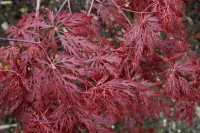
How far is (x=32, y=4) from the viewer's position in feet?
8.00

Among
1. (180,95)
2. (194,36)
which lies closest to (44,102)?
(180,95)

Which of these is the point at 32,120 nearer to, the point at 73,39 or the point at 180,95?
the point at 73,39

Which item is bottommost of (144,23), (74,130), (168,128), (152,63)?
(168,128)

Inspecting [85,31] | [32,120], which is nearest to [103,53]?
[85,31]

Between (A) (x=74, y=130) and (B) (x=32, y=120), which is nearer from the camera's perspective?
(B) (x=32, y=120)

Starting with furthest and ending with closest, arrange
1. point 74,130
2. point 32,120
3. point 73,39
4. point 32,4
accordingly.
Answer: point 32,4 → point 74,130 → point 32,120 → point 73,39

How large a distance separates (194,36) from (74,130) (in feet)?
6.65

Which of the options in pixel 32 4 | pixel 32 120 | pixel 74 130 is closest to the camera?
pixel 32 120

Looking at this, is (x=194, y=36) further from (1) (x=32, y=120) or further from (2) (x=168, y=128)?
(1) (x=32, y=120)

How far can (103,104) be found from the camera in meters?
0.89

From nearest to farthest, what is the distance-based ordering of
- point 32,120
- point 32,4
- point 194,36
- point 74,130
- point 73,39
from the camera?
point 73,39, point 32,120, point 74,130, point 32,4, point 194,36

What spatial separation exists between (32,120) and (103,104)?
12.3 inches

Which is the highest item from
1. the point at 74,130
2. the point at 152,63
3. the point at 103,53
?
the point at 103,53

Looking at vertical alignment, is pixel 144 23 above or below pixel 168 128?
above
